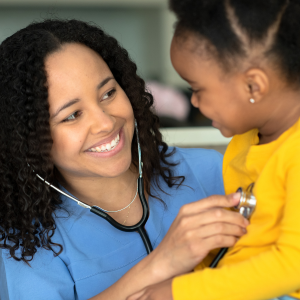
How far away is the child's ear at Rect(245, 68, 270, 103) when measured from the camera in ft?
2.36

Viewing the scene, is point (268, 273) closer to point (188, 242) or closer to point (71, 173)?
point (188, 242)

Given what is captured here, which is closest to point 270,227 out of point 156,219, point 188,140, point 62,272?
point 156,219

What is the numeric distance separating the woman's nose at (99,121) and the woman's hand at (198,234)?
343 millimetres

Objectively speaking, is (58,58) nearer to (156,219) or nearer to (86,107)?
(86,107)

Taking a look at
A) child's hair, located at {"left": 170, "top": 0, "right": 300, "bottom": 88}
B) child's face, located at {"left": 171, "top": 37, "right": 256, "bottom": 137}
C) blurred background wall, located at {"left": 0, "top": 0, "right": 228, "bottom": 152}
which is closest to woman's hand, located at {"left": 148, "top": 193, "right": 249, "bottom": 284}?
child's face, located at {"left": 171, "top": 37, "right": 256, "bottom": 137}

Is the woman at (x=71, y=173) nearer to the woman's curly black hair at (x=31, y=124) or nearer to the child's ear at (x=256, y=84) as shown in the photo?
the woman's curly black hair at (x=31, y=124)

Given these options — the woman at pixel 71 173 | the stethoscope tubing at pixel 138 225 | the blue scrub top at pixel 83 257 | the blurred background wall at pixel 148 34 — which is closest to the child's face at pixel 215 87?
the woman at pixel 71 173

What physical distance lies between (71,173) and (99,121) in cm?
27

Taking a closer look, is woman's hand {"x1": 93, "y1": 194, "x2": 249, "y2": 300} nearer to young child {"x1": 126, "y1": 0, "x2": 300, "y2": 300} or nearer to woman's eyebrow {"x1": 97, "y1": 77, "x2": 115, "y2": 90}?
young child {"x1": 126, "y1": 0, "x2": 300, "y2": 300}

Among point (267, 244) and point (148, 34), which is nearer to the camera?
point (267, 244)

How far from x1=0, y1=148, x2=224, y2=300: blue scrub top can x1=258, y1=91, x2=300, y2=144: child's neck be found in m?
0.57

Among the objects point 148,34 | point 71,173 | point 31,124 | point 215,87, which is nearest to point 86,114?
point 31,124

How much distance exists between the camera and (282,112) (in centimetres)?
77

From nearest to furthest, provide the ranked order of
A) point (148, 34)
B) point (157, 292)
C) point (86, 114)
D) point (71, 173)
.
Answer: point (157, 292) → point (86, 114) → point (71, 173) → point (148, 34)
